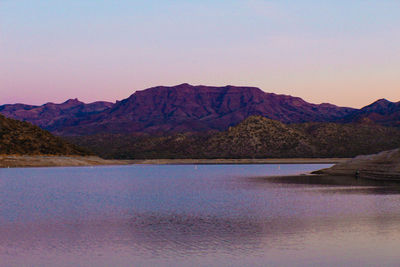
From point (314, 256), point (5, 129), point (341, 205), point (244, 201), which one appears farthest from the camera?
point (5, 129)

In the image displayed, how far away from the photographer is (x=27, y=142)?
171 metres

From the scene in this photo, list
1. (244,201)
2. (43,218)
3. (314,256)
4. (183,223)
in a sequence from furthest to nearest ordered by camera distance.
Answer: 1. (244,201)
2. (43,218)
3. (183,223)
4. (314,256)

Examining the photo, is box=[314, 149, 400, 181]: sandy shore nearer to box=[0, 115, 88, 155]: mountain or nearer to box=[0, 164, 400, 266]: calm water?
box=[0, 164, 400, 266]: calm water

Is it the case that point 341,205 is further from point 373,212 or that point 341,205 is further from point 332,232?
point 332,232

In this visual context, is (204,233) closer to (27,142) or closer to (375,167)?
(375,167)

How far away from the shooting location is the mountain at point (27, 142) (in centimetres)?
16491

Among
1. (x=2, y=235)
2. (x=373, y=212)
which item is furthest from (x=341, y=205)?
(x=2, y=235)

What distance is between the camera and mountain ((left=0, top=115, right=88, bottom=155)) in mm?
164913

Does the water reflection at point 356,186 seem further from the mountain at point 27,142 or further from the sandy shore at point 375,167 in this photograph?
the mountain at point 27,142

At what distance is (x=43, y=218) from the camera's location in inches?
1303

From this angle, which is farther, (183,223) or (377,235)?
(183,223)

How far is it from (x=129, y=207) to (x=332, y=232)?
18544 mm

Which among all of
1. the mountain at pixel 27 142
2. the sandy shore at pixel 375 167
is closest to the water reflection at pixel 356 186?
the sandy shore at pixel 375 167

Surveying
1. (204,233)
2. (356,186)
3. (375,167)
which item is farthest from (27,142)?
(204,233)
